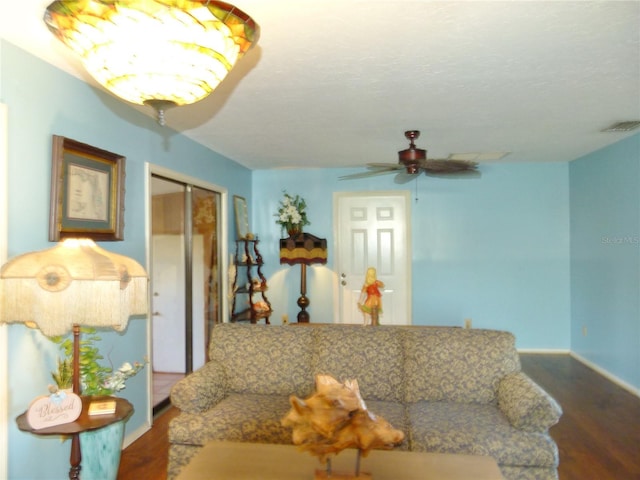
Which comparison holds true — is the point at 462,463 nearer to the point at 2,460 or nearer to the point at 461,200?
the point at 2,460

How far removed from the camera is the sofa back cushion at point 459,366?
2.78 meters

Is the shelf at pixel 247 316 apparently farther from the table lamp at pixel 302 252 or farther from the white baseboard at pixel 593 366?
the white baseboard at pixel 593 366

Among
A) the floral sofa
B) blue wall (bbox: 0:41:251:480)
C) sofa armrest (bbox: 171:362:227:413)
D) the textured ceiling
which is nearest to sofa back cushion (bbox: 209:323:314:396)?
the floral sofa

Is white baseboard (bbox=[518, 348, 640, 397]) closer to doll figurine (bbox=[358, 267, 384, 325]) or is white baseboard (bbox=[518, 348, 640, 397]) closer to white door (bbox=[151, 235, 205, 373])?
doll figurine (bbox=[358, 267, 384, 325])

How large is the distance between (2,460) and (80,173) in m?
A: 1.51

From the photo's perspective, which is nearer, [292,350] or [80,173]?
[80,173]

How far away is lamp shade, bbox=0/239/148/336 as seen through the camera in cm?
196

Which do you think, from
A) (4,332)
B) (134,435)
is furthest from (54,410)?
(134,435)

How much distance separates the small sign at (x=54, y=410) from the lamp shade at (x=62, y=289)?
33cm

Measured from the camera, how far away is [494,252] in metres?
5.86

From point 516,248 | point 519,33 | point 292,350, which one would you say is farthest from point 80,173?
point 516,248

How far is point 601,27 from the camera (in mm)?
2102

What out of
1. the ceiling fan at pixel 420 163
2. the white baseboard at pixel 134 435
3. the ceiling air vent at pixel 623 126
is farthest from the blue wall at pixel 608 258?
the white baseboard at pixel 134 435

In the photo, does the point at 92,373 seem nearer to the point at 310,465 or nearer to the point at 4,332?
the point at 4,332
